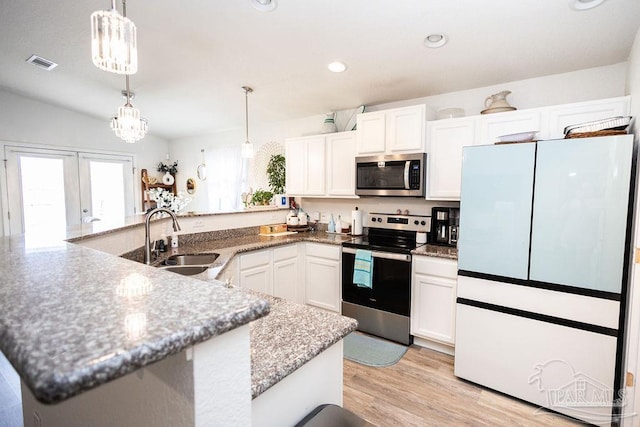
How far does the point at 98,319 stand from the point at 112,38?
115 cm

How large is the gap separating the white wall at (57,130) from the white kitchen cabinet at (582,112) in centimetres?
542

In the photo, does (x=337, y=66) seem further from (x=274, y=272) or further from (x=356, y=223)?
(x=274, y=272)

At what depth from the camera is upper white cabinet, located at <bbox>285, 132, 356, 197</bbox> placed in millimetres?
3605

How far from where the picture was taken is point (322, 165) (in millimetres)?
3789

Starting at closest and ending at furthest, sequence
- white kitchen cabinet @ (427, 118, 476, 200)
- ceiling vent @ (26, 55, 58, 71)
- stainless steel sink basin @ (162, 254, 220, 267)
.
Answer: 1. stainless steel sink basin @ (162, 254, 220, 267)
2. white kitchen cabinet @ (427, 118, 476, 200)
3. ceiling vent @ (26, 55, 58, 71)

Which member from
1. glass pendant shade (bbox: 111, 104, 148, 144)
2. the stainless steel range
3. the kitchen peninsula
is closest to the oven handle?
→ the stainless steel range

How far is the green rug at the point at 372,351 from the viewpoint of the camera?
2668 mm

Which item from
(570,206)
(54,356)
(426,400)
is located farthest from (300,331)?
(570,206)

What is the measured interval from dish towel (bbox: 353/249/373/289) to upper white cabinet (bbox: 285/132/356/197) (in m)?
0.82

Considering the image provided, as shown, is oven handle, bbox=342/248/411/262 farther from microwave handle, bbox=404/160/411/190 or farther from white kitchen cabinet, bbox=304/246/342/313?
microwave handle, bbox=404/160/411/190


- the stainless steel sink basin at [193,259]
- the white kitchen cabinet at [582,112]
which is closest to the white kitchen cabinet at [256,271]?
the stainless steel sink basin at [193,259]

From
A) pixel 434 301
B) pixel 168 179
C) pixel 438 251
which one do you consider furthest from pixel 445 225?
pixel 168 179

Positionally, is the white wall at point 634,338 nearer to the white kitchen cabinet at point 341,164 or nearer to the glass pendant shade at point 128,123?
the white kitchen cabinet at point 341,164

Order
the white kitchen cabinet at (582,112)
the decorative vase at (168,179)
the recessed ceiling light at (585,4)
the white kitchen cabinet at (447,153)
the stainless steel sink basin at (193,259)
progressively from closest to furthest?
1. the recessed ceiling light at (585,4)
2. the white kitchen cabinet at (582,112)
3. the stainless steel sink basin at (193,259)
4. the white kitchen cabinet at (447,153)
5. the decorative vase at (168,179)
